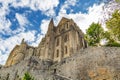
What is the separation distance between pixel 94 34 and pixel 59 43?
15777 millimetres

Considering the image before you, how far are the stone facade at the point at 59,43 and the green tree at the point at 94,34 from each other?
802 centimetres

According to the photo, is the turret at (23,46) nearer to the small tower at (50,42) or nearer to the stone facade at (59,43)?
the stone facade at (59,43)

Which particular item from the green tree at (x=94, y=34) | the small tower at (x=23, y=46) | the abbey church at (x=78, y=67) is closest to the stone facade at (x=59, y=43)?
the small tower at (x=23, y=46)

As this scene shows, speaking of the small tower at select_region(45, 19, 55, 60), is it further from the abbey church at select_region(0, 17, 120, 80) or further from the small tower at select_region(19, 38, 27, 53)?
the abbey church at select_region(0, 17, 120, 80)

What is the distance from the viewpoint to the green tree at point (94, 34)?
39.1 metres

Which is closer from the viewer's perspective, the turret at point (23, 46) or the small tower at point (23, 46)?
the small tower at point (23, 46)

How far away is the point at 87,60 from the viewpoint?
88.3 ft

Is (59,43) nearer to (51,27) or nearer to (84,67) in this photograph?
(51,27)

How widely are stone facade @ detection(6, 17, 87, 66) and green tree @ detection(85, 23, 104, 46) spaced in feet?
26.3

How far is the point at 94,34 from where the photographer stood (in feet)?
131

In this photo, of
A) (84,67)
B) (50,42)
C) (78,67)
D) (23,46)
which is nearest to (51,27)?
(50,42)

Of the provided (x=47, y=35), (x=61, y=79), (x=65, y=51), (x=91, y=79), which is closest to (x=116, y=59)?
(x=91, y=79)

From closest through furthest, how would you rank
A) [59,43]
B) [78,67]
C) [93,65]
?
[93,65]
[78,67]
[59,43]

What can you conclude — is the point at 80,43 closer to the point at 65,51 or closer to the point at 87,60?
the point at 65,51
